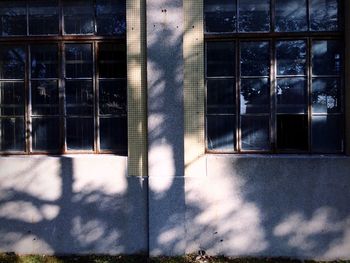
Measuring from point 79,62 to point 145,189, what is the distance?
2182 millimetres

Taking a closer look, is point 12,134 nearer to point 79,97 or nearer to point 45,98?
point 45,98

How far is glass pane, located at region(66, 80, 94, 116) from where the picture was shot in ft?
19.9

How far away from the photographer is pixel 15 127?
20.1 ft

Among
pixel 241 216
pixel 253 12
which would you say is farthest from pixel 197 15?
pixel 241 216

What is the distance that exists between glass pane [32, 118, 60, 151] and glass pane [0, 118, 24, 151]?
204mm

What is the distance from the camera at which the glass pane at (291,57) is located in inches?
232

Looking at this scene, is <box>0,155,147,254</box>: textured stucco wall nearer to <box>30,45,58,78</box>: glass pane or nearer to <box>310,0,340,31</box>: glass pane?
<box>30,45,58,78</box>: glass pane

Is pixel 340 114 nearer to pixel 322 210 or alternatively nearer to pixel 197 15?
pixel 322 210

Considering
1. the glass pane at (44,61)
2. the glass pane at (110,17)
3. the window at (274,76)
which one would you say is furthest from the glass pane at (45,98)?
the window at (274,76)

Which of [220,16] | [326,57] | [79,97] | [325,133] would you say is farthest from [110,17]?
[325,133]

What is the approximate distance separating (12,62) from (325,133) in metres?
4.86

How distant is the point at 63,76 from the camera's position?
6.06m

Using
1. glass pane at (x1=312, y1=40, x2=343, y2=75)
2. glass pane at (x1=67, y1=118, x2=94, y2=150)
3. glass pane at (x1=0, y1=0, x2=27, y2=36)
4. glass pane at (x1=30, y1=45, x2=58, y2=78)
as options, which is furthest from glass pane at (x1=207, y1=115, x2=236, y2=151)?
glass pane at (x1=0, y1=0, x2=27, y2=36)

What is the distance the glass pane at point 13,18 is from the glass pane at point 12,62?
0.24m
